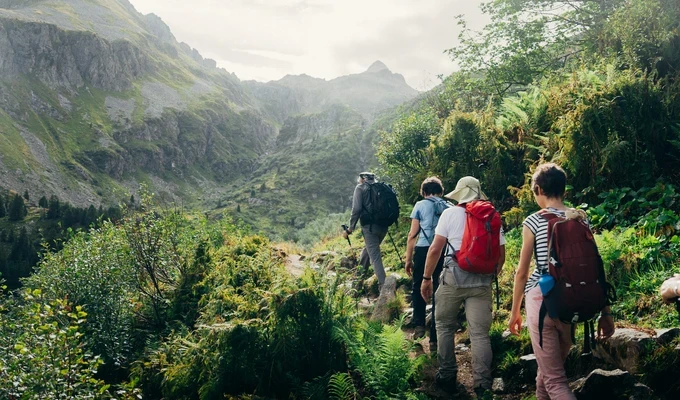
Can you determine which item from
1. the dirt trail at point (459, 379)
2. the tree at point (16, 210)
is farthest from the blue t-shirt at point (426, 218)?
the tree at point (16, 210)

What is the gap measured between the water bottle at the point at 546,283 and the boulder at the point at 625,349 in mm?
1414

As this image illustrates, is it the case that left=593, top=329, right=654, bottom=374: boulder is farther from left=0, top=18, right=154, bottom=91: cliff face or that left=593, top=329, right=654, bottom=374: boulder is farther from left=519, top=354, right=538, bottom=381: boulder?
left=0, top=18, right=154, bottom=91: cliff face

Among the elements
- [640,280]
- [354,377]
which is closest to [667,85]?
[640,280]

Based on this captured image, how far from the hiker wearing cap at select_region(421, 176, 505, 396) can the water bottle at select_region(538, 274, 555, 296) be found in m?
1.09

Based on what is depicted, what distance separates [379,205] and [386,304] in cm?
184

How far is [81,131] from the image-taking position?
15875cm

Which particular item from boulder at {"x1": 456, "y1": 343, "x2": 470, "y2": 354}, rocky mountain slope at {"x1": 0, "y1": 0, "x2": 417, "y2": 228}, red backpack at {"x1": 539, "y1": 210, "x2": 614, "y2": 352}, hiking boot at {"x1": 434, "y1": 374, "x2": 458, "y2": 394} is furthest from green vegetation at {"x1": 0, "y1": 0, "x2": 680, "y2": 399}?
rocky mountain slope at {"x1": 0, "y1": 0, "x2": 417, "y2": 228}

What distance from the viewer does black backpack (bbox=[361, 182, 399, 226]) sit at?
822 cm

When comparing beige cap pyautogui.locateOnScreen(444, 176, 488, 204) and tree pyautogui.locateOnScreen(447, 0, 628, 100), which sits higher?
tree pyautogui.locateOnScreen(447, 0, 628, 100)

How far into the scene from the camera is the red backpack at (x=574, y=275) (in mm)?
3281

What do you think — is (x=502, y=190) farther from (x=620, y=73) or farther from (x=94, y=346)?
(x=94, y=346)

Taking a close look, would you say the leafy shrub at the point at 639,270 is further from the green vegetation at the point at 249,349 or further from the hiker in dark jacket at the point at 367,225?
the hiker in dark jacket at the point at 367,225

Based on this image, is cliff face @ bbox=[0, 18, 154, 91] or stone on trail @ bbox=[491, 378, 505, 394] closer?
stone on trail @ bbox=[491, 378, 505, 394]

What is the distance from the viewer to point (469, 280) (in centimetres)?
463
